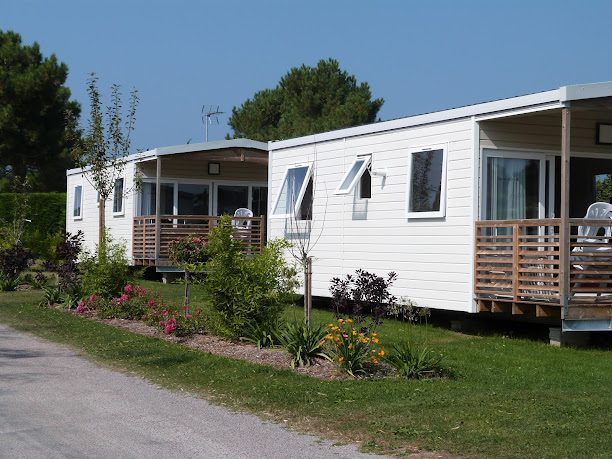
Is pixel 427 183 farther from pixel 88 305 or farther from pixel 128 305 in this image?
pixel 88 305

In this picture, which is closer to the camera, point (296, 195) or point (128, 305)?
point (128, 305)

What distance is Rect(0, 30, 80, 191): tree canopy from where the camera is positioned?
37.7m

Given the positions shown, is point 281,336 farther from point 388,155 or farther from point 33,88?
point 33,88

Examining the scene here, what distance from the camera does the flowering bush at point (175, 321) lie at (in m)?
12.4

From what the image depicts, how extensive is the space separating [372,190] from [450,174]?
6.79 feet

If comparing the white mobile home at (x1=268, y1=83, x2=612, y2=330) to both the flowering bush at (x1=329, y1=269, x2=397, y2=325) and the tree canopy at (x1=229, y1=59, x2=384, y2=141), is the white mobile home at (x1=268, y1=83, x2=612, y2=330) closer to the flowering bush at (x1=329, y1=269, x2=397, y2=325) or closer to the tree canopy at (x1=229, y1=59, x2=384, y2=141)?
the flowering bush at (x1=329, y1=269, x2=397, y2=325)

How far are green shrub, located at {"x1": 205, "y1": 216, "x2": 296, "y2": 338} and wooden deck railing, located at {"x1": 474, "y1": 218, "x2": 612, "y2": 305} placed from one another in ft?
8.62

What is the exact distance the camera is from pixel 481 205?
41.9 ft

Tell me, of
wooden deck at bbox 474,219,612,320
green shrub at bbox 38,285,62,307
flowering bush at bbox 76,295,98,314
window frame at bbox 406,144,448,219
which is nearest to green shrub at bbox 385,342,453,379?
wooden deck at bbox 474,219,612,320

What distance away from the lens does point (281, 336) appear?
10633mm

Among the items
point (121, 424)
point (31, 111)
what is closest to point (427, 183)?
point (121, 424)

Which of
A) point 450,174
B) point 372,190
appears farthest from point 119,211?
point 450,174

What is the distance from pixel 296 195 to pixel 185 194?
→ 7.66 metres

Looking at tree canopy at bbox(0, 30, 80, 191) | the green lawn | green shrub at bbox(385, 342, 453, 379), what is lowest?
the green lawn
